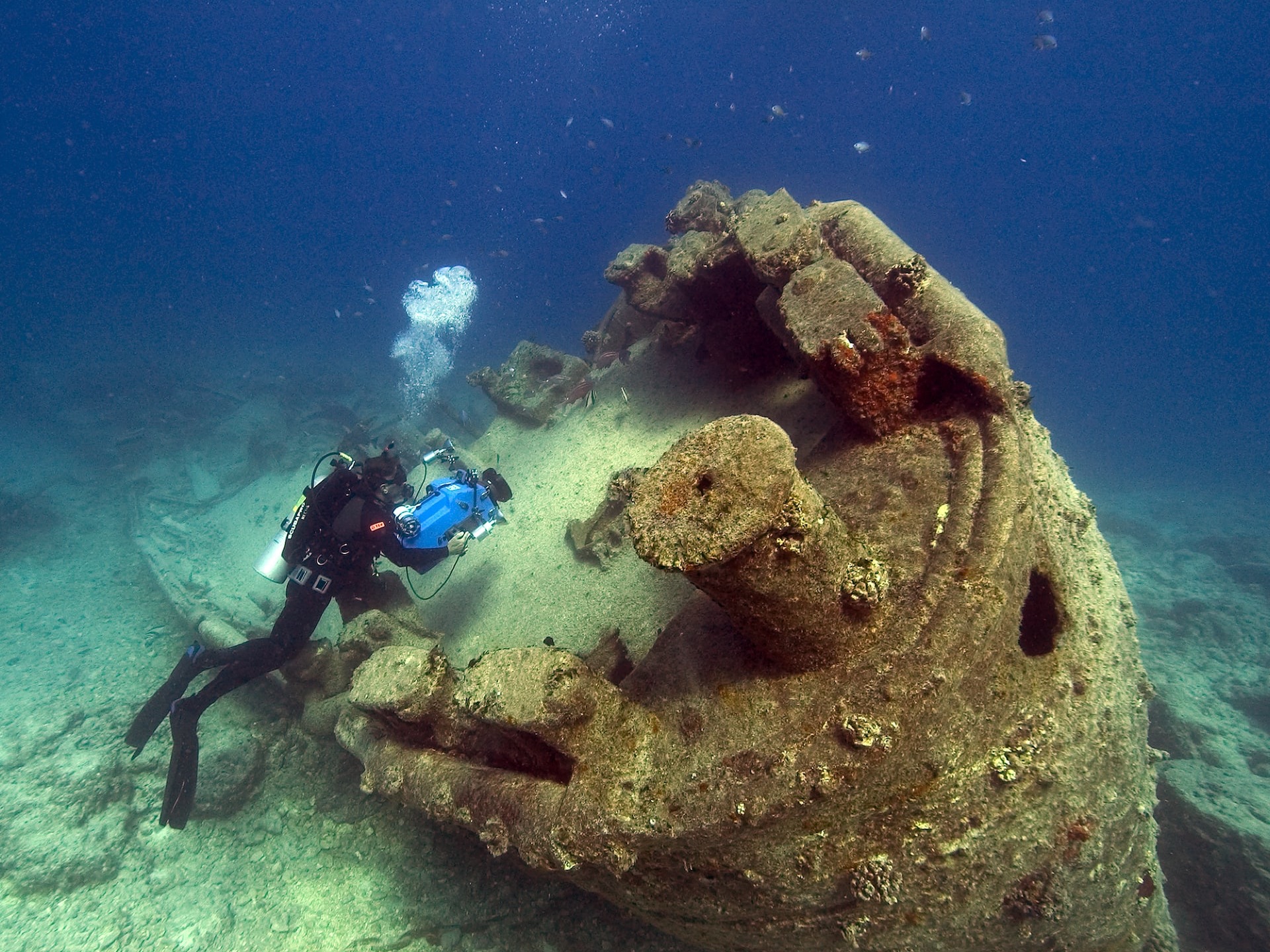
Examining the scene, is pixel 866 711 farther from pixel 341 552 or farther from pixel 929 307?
pixel 341 552

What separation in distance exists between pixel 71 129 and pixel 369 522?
135382mm

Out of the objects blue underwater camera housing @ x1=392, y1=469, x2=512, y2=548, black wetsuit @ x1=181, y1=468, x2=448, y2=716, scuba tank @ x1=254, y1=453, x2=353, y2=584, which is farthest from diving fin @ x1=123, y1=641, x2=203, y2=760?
blue underwater camera housing @ x1=392, y1=469, x2=512, y2=548

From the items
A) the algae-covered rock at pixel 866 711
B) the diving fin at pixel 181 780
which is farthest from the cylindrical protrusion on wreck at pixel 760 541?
the diving fin at pixel 181 780

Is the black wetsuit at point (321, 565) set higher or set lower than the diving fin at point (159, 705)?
higher

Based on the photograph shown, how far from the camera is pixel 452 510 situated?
6023mm

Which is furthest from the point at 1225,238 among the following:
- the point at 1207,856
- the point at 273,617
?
the point at 273,617

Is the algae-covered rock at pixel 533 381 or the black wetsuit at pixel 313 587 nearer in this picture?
the black wetsuit at pixel 313 587

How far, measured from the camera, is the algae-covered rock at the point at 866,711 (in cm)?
232

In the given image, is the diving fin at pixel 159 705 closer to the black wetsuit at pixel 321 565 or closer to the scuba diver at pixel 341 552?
the scuba diver at pixel 341 552

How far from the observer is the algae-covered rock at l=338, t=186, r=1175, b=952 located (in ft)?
7.61

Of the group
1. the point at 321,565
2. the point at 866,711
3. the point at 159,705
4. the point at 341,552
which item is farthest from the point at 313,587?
the point at 866,711

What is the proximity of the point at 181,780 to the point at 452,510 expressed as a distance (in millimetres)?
3520

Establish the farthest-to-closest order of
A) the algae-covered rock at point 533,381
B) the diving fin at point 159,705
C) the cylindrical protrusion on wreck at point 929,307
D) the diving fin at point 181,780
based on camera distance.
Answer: the algae-covered rock at point 533,381 → the diving fin at point 159,705 → the diving fin at point 181,780 → the cylindrical protrusion on wreck at point 929,307

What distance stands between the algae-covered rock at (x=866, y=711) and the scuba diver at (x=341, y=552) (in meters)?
2.90
